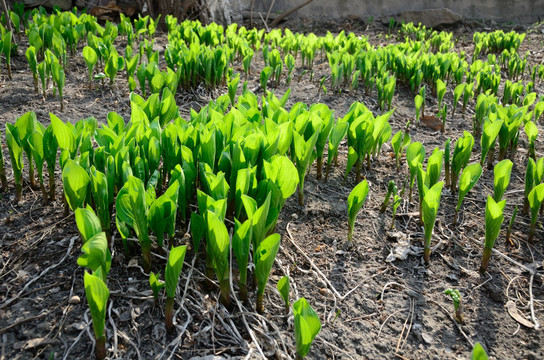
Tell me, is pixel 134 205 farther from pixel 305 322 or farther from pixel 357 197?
pixel 357 197

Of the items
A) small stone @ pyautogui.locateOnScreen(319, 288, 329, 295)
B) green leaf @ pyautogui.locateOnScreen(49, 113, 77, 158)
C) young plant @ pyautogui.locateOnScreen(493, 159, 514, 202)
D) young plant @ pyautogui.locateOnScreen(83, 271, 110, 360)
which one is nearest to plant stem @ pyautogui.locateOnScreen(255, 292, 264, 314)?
small stone @ pyautogui.locateOnScreen(319, 288, 329, 295)

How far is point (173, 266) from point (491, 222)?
1.25 meters

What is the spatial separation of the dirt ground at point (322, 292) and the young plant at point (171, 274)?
57 mm

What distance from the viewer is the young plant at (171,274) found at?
146cm

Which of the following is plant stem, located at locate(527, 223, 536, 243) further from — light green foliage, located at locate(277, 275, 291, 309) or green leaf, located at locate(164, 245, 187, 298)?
green leaf, located at locate(164, 245, 187, 298)

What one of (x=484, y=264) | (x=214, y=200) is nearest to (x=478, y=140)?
(x=484, y=264)

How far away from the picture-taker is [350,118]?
266cm

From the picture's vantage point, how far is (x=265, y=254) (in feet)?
5.15

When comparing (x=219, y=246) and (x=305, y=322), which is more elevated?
(x=219, y=246)

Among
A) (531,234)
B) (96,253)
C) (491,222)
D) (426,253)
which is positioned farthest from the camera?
(531,234)

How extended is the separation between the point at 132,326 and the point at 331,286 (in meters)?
0.79

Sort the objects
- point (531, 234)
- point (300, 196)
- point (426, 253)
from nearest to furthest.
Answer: point (426, 253) < point (531, 234) < point (300, 196)

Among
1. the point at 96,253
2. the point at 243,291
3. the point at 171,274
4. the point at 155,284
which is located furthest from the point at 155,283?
the point at 243,291

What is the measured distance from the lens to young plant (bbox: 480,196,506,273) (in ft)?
6.06
